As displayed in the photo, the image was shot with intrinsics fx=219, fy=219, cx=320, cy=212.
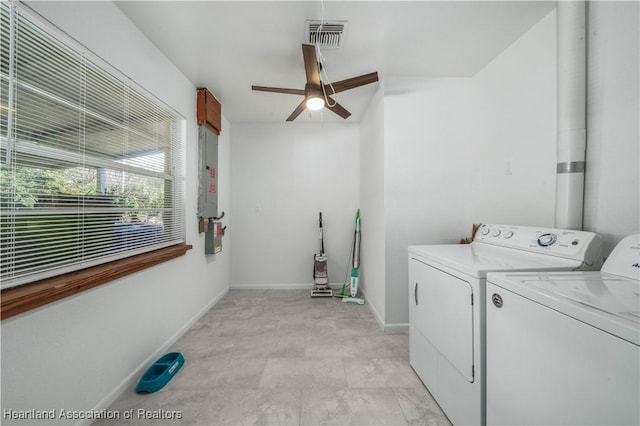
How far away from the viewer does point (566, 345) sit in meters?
0.68

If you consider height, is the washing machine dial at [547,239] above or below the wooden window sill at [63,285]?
above

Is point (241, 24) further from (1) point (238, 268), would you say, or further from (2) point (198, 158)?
(1) point (238, 268)

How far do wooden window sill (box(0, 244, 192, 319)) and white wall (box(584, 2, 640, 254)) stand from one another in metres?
2.80

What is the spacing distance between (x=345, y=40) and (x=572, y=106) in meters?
1.52

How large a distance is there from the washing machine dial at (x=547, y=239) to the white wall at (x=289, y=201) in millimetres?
2238

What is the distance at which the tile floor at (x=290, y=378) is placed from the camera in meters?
1.27

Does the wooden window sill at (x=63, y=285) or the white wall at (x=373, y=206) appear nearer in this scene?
the wooden window sill at (x=63, y=285)

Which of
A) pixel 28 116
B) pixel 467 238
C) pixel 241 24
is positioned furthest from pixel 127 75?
pixel 467 238

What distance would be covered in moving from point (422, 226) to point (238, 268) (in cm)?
264

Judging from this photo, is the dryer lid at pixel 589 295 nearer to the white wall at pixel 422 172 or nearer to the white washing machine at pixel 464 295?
the white washing machine at pixel 464 295

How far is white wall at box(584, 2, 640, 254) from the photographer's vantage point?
3.66ft

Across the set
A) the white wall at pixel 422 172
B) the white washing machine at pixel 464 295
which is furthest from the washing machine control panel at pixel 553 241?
the white wall at pixel 422 172

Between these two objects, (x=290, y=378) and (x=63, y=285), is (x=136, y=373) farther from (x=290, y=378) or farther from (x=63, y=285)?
(x=290, y=378)

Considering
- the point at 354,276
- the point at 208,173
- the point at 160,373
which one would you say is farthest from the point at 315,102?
the point at 160,373
